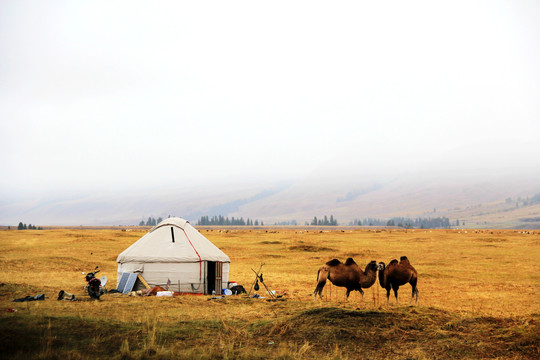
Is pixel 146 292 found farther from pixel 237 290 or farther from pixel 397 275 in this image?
pixel 397 275

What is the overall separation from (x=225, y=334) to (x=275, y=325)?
1.46 metres

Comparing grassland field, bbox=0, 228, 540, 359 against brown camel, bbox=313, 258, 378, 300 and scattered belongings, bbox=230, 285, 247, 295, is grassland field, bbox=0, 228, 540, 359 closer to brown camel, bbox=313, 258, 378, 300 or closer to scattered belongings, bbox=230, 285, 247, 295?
brown camel, bbox=313, 258, 378, 300

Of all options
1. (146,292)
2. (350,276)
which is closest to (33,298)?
(146,292)

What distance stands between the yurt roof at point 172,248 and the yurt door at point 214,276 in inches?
13.9

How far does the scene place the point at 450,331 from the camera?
12.5 meters

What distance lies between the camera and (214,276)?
2294cm

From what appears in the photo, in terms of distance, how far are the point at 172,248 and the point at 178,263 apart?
86 centimetres

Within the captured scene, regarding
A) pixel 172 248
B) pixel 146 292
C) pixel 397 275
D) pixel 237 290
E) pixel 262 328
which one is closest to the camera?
pixel 262 328

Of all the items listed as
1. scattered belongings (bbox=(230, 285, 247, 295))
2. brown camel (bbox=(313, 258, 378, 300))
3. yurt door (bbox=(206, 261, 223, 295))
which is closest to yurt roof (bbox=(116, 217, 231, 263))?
yurt door (bbox=(206, 261, 223, 295))

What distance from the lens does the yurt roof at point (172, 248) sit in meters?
22.5

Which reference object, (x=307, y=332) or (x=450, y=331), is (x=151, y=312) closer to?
(x=307, y=332)

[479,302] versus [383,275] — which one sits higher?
[383,275]

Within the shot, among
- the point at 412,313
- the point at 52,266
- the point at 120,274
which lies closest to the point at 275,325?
the point at 412,313

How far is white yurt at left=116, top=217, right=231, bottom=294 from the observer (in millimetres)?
22297
